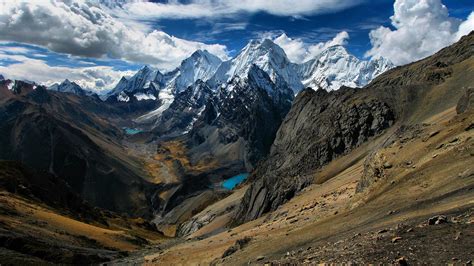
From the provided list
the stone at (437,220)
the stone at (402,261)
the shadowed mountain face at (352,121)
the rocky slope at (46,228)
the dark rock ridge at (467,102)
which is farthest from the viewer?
the shadowed mountain face at (352,121)

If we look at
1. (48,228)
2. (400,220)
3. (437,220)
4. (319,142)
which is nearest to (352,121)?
(319,142)

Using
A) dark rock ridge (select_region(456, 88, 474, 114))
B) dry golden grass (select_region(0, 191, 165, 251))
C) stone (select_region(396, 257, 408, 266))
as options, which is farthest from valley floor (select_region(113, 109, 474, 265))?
dry golden grass (select_region(0, 191, 165, 251))

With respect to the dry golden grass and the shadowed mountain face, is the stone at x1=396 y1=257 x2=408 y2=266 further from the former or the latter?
the shadowed mountain face

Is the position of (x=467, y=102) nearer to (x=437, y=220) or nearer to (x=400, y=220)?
(x=400, y=220)

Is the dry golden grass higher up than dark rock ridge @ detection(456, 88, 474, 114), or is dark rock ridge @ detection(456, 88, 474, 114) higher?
dark rock ridge @ detection(456, 88, 474, 114)

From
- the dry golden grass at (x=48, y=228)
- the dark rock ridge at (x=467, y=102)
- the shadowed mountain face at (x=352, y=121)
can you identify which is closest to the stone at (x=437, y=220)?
the dark rock ridge at (x=467, y=102)

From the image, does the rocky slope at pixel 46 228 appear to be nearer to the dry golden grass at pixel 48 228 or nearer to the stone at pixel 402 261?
the dry golden grass at pixel 48 228

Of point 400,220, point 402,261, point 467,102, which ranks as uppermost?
point 467,102

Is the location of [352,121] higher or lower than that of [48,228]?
higher
